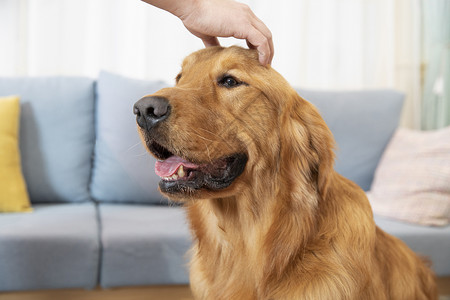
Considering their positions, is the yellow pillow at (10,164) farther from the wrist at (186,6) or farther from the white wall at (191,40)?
the wrist at (186,6)

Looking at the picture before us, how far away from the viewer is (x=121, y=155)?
263 centimetres

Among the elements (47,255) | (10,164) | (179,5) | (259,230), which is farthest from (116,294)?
(179,5)

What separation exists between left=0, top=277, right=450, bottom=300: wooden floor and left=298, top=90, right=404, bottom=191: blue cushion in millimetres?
1299

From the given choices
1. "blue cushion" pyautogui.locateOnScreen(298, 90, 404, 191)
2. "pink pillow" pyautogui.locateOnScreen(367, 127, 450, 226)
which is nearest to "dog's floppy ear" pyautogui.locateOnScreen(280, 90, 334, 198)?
"pink pillow" pyautogui.locateOnScreen(367, 127, 450, 226)

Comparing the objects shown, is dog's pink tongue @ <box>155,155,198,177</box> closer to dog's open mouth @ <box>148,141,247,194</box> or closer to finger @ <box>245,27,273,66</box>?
dog's open mouth @ <box>148,141,247,194</box>

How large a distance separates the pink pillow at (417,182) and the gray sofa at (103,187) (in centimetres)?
8

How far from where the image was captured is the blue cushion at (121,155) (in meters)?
2.63

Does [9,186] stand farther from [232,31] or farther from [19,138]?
[232,31]

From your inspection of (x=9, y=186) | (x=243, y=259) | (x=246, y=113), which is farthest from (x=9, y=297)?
(x=246, y=113)

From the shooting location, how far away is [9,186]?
2.32 m

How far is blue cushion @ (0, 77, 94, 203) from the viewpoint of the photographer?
8.54ft

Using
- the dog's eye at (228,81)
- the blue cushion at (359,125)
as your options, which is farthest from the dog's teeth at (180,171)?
the blue cushion at (359,125)

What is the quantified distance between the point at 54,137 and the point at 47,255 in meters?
0.92

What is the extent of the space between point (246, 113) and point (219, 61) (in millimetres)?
188
